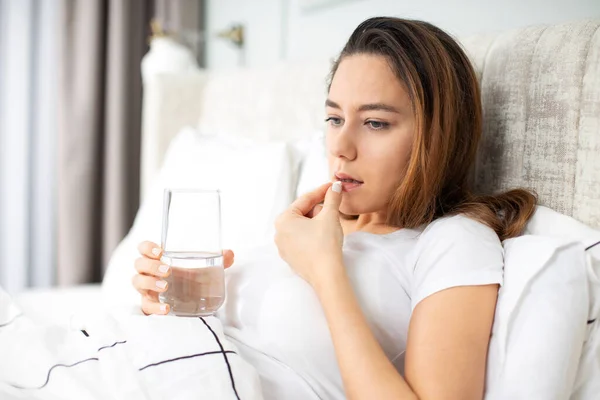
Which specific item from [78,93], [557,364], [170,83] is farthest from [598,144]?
[78,93]

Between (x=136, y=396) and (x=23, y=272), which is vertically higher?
(x=136, y=396)

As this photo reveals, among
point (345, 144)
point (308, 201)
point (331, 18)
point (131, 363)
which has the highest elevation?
point (331, 18)

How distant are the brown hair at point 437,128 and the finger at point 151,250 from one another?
45cm

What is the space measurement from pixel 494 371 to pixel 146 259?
0.66 meters

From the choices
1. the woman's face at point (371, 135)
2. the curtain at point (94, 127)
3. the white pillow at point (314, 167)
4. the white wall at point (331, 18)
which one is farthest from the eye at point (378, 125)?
the curtain at point (94, 127)

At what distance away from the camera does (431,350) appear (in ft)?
2.73

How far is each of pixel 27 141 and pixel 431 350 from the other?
8.65ft

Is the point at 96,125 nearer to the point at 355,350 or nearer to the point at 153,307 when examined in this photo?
the point at 153,307

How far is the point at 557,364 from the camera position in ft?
2.68

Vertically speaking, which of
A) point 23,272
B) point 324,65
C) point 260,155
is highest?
point 324,65

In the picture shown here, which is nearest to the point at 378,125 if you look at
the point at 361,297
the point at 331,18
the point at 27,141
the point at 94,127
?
the point at 361,297

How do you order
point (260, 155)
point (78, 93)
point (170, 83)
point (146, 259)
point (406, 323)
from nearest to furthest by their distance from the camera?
point (406, 323) < point (146, 259) < point (260, 155) < point (170, 83) < point (78, 93)

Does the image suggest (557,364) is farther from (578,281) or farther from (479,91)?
(479,91)

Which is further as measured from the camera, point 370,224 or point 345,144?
point 370,224
